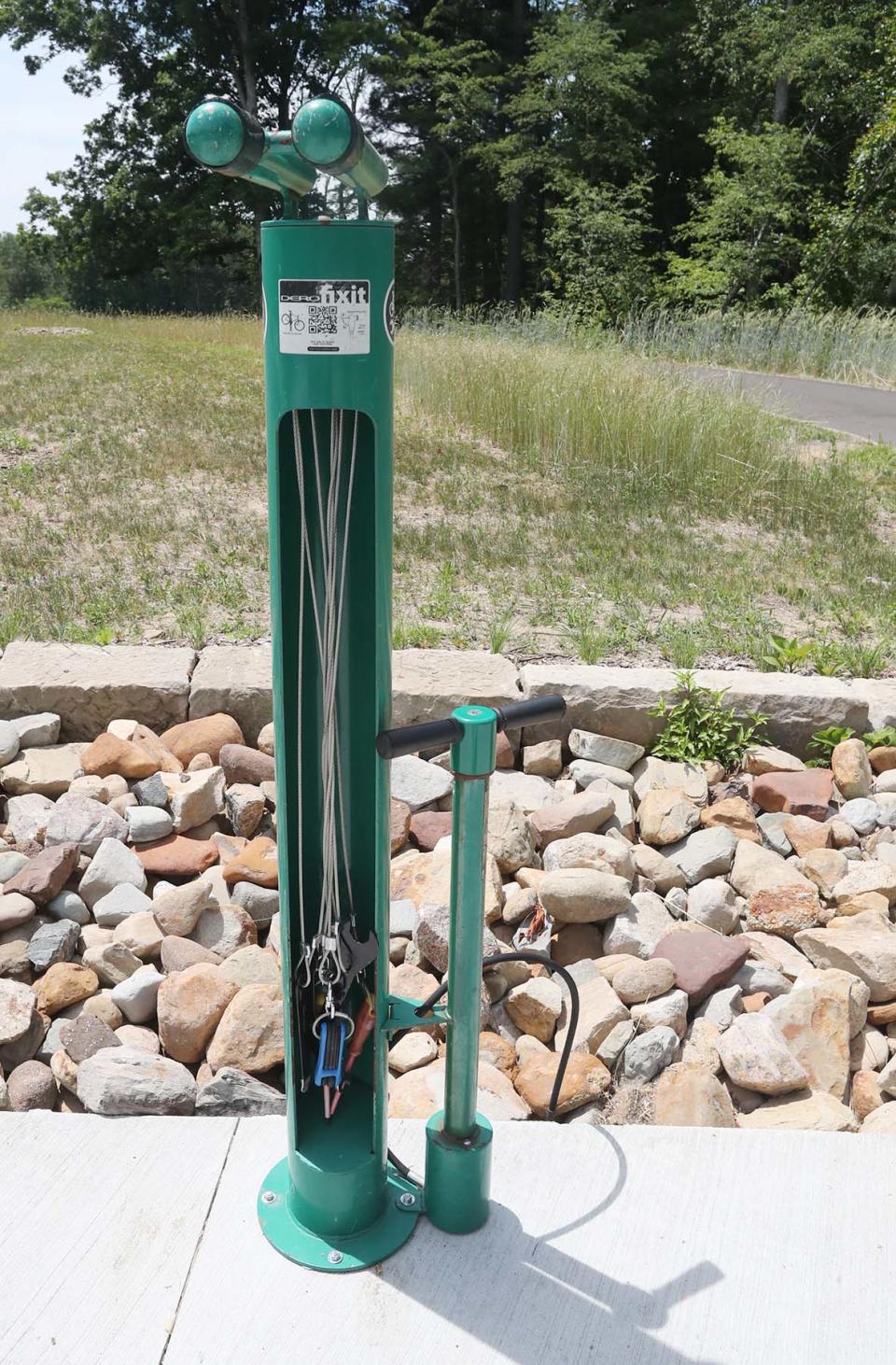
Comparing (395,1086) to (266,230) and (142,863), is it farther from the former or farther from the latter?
(266,230)

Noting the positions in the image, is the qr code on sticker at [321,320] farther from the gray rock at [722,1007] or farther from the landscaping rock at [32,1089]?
the gray rock at [722,1007]

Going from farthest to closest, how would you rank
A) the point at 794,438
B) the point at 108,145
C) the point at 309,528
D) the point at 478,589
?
1. the point at 108,145
2. the point at 794,438
3. the point at 478,589
4. the point at 309,528

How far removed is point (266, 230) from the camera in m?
1.40

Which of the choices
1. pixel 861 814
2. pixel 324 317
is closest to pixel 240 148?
pixel 324 317

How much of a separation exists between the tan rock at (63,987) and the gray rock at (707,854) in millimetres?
1661

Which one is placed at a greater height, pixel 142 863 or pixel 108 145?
pixel 108 145

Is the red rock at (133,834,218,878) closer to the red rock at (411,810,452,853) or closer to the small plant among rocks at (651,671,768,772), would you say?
the red rock at (411,810,452,853)

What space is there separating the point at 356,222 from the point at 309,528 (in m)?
0.46

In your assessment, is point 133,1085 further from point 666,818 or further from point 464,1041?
point 666,818

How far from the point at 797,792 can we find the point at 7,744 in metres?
2.60

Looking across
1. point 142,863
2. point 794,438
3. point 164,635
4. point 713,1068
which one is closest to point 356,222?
point 713,1068

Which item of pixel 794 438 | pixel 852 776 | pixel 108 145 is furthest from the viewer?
pixel 108 145

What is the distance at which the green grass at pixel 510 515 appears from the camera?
4.46 metres

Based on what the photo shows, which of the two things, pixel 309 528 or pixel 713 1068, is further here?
pixel 713 1068
